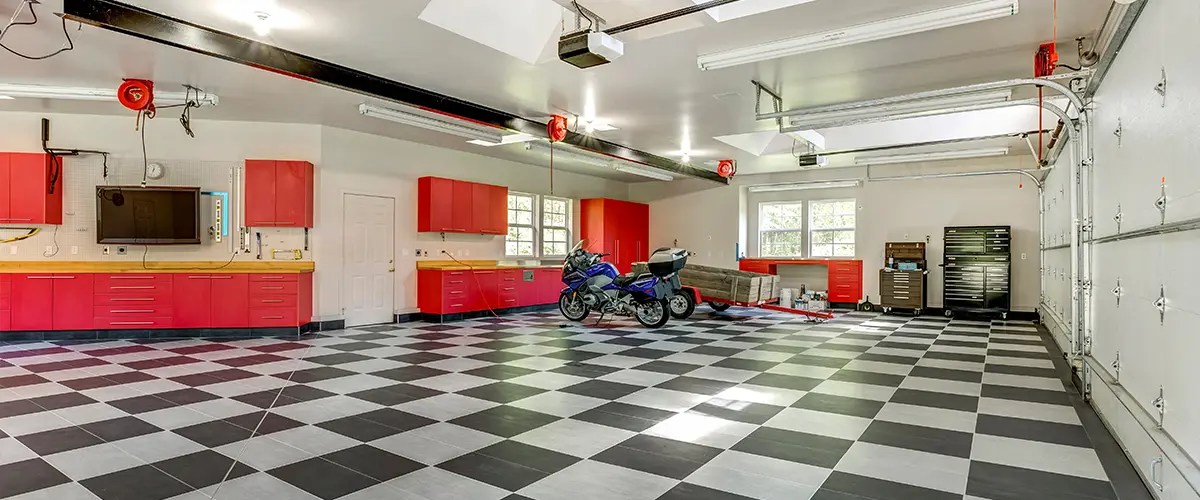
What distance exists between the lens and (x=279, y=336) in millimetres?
7914

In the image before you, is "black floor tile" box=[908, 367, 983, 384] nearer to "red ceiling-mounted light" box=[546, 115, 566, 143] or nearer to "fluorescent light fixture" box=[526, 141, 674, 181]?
"red ceiling-mounted light" box=[546, 115, 566, 143]

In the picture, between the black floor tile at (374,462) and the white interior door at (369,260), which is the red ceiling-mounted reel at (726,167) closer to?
the white interior door at (369,260)

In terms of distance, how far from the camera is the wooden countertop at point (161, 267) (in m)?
7.41

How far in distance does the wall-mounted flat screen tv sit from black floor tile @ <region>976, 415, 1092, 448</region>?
344 inches

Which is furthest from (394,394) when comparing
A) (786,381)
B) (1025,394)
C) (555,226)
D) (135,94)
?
(555,226)

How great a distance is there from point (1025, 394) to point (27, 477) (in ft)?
20.4

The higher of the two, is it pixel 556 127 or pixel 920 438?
pixel 556 127

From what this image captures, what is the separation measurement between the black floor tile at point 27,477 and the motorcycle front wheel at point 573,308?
6.80m

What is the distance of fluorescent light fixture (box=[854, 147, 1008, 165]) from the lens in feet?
32.2

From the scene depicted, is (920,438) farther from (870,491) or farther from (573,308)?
(573,308)

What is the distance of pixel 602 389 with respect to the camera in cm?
480

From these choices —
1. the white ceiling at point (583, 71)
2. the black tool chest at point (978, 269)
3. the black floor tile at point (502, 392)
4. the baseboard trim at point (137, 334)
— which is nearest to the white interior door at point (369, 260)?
the baseboard trim at point (137, 334)

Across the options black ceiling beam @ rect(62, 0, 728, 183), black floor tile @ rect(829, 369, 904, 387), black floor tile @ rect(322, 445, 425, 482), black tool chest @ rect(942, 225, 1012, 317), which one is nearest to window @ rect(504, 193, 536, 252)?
black ceiling beam @ rect(62, 0, 728, 183)

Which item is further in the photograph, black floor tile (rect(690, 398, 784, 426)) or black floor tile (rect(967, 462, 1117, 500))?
black floor tile (rect(690, 398, 784, 426))
